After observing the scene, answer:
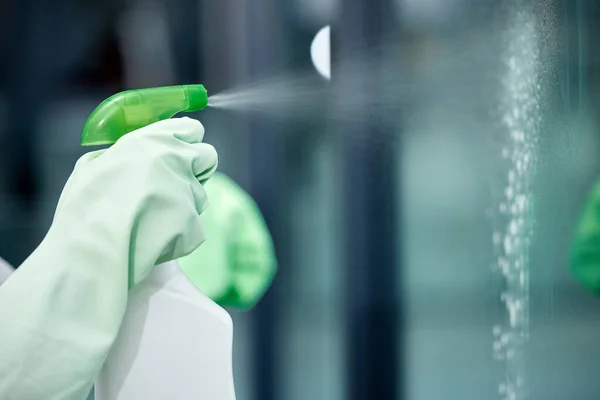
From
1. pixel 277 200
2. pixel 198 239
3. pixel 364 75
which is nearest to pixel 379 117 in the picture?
pixel 364 75

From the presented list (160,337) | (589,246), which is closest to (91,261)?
(160,337)

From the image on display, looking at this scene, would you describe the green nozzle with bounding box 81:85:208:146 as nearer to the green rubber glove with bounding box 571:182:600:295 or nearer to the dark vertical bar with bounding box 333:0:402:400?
the dark vertical bar with bounding box 333:0:402:400

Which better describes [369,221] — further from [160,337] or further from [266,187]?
[160,337]

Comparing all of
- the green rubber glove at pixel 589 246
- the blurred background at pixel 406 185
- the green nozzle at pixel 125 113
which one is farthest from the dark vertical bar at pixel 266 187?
the green rubber glove at pixel 589 246

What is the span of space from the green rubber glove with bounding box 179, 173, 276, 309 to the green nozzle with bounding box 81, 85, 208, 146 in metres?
0.24

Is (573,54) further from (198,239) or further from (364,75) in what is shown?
(198,239)

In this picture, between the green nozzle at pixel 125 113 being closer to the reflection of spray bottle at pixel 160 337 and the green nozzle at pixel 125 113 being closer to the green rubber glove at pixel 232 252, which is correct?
the reflection of spray bottle at pixel 160 337

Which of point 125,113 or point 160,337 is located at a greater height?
point 125,113

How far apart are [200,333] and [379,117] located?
0.36 m

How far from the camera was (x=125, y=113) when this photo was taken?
0.53m

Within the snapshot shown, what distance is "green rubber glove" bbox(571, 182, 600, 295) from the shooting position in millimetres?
762

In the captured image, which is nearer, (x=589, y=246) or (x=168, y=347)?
(x=168, y=347)

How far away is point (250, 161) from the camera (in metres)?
0.78

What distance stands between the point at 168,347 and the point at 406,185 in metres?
0.36
